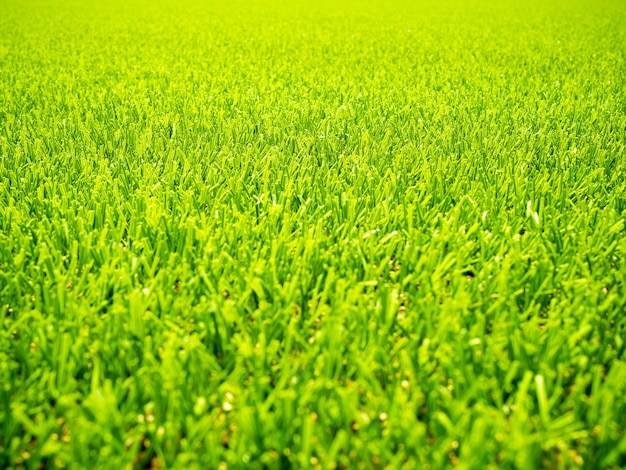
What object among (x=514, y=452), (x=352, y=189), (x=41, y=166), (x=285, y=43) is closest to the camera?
(x=514, y=452)

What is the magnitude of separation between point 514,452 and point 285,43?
6.70m

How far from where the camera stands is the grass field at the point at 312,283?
1.08 metres

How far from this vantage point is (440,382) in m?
1.23

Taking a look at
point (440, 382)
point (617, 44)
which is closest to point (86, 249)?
point (440, 382)

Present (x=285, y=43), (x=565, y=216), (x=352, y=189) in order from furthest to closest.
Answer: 1. (x=285, y=43)
2. (x=352, y=189)
3. (x=565, y=216)

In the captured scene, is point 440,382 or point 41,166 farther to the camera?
point 41,166

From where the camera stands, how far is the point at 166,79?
15.0ft

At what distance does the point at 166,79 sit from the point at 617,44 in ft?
18.5

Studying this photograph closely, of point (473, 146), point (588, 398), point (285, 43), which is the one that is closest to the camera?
point (588, 398)

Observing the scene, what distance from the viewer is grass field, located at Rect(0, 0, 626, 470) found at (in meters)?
1.08

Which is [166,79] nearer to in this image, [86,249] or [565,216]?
[86,249]

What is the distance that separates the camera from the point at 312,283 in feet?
5.31

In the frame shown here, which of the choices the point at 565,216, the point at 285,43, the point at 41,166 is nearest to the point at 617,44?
the point at 285,43

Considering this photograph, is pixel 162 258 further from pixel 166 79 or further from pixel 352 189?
pixel 166 79
